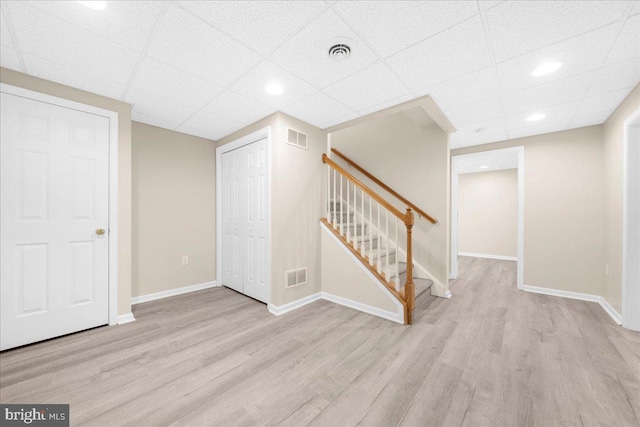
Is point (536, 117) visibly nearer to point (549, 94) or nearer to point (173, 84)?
point (549, 94)

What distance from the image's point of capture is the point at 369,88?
2354 millimetres

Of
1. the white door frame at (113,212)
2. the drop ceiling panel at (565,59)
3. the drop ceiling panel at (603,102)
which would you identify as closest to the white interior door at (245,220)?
the white door frame at (113,212)

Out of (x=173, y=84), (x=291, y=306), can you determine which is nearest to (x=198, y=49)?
(x=173, y=84)

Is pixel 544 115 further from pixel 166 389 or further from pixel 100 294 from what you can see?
pixel 100 294

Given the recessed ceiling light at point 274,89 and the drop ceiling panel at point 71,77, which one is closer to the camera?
the drop ceiling panel at point 71,77

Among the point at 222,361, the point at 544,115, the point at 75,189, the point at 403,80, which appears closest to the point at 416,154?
the point at 544,115

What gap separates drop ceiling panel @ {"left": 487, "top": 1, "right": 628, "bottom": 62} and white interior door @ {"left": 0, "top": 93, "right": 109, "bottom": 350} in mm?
3513

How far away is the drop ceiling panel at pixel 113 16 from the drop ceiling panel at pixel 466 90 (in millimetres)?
2339

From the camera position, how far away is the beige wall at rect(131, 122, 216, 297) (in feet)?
10.6

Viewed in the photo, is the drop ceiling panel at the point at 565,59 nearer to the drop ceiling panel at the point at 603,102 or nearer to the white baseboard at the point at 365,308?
the drop ceiling panel at the point at 603,102

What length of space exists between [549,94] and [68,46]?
4209 millimetres

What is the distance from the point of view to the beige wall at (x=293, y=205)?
9.65ft

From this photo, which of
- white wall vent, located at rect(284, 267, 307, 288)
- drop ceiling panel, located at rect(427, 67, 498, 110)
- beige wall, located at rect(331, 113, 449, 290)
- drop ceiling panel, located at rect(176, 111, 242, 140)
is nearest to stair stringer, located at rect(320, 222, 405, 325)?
white wall vent, located at rect(284, 267, 307, 288)

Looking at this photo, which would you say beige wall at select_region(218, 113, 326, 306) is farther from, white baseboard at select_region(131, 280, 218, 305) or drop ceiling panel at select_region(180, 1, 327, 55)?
white baseboard at select_region(131, 280, 218, 305)
